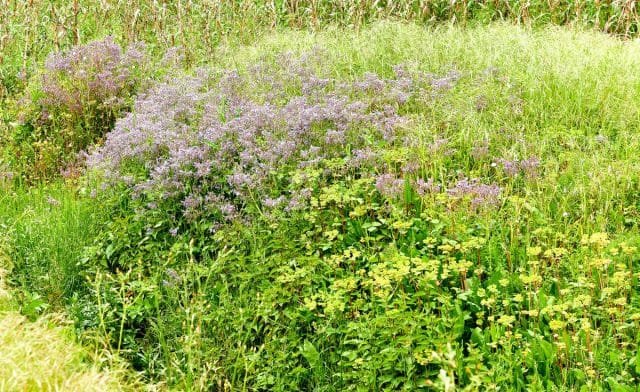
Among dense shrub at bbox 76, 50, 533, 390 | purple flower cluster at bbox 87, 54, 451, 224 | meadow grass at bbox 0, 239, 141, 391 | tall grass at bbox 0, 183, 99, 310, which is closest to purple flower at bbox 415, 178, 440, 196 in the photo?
dense shrub at bbox 76, 50, 533, 390

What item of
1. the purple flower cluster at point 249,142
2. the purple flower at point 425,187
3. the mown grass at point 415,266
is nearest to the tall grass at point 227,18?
the purple flower cluster at point 249,142

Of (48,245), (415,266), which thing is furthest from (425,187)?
(48,245)

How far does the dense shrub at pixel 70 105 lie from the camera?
24.2ft

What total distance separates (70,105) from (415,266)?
14.5 feet

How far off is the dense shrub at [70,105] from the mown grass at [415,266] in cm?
111

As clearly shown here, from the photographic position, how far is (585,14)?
30.3ft

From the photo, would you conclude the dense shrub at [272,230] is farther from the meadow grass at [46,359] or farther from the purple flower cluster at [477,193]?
the meadow grass at [46,359]

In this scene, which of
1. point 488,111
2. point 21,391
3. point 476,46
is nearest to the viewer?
point 21,391

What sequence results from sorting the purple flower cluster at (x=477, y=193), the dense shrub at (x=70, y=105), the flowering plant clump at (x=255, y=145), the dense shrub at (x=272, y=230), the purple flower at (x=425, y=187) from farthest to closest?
the dense shrub at (x=70, y=105) → the flowering plant clump at (x=255, y=145) → the purple flower at (x=425, y=187) → the purple flower cluster at (x=477, y=193) → the dense shrub at (x=272, y=230)

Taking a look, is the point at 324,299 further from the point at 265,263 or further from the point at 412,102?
the point at 412,102

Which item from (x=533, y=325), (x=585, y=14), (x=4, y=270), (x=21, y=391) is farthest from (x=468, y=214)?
Answer: (x=585, y=14)

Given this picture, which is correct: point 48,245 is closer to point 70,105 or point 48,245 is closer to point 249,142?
point 249,142

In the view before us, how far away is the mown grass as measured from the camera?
395cm

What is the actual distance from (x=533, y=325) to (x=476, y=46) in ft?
12.7
